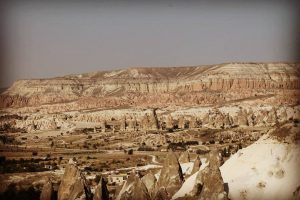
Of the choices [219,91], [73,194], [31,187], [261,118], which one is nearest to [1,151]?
[31,187]

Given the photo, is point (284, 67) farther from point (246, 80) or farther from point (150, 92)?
point (150, 92)

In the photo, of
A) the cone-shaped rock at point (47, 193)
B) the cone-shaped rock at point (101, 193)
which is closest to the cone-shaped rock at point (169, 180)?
the cone-shaped rock at point (101, 193)

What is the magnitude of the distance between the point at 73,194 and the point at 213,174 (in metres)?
5.26

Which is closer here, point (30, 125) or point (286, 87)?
point (30, 125)

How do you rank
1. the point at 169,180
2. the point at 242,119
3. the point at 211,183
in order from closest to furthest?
1. the point at 211,183
2. the point at 169,180
3. the point at 242,119

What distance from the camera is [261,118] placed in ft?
206

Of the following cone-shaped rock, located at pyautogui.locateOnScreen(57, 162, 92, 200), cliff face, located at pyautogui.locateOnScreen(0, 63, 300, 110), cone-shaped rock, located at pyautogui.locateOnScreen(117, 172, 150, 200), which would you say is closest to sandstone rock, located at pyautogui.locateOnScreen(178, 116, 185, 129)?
cliff face, located at pyautogui.locateOnScreen(0, 63, 300, 110)

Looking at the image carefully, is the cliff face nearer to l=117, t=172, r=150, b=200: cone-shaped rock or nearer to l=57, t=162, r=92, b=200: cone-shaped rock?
l=57, t=162, r=92, b=200: cone-shaped rock

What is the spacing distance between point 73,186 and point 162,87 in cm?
8780

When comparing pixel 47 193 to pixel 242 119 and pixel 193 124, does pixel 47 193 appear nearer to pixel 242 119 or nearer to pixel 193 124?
pixel 242 119

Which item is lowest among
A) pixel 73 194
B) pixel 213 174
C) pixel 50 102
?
pixel 50 102

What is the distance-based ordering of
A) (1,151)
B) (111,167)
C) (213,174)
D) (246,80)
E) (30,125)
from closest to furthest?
1. (213,174)
2. (111,167)
3. (1,151)
4. (30,125)
5. (246,80)

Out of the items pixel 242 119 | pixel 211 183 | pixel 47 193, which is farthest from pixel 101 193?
pixel 242 119

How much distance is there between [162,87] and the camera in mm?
106688
